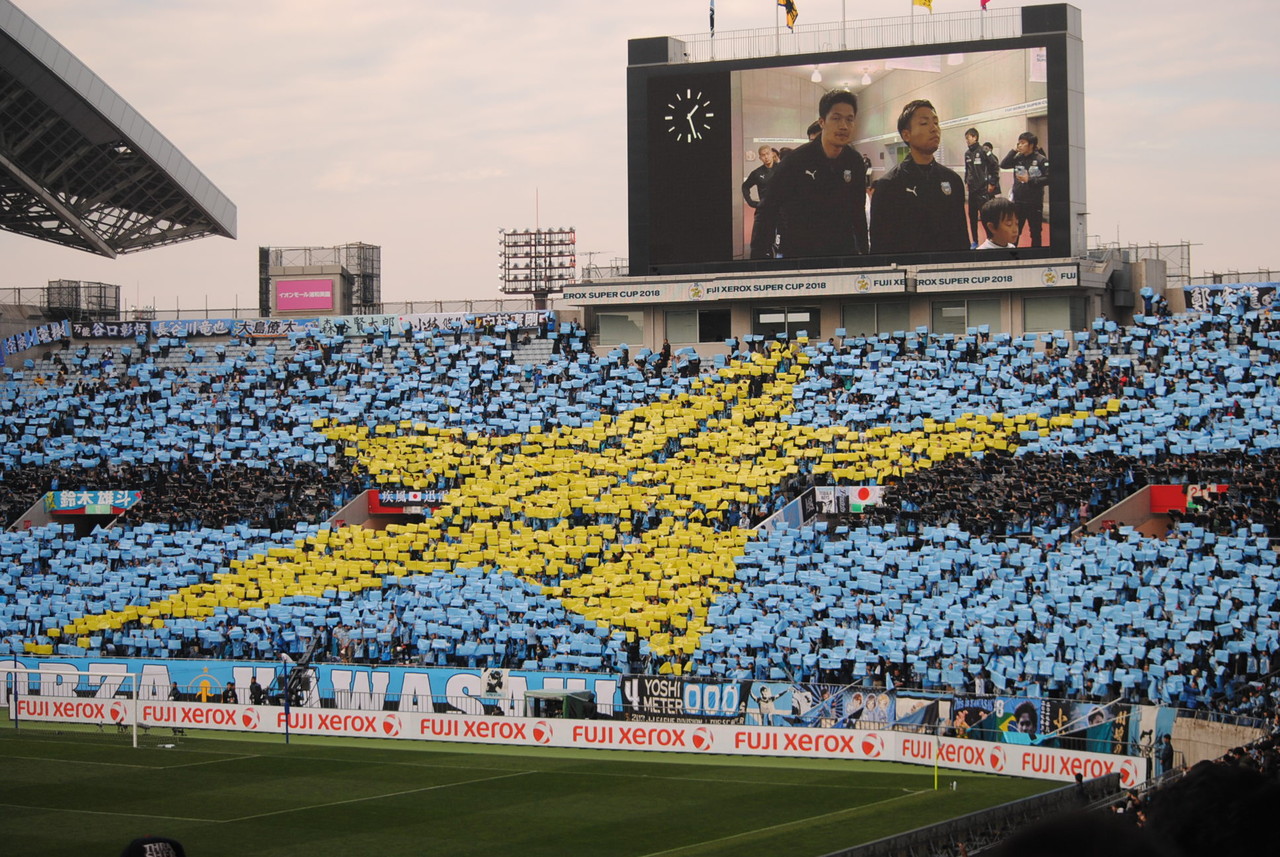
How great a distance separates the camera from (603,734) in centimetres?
3775

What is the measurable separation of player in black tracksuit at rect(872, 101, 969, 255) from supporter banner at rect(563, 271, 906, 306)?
4.98ft

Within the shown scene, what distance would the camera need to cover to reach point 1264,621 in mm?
34812

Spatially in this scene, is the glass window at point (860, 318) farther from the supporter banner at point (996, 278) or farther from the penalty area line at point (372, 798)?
the penalty area line at point (372, 798)

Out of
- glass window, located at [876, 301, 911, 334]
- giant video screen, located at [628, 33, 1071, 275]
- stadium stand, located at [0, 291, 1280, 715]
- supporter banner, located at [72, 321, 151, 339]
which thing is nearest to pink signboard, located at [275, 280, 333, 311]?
stadium stand, located at [0, 291, 1280, 715]

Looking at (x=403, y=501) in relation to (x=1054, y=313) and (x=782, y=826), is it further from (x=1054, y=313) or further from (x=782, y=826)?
(x=782, y=826)

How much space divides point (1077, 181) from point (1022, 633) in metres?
19.5

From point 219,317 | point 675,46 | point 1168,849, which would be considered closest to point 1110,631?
point 675,46

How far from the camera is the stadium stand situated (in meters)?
38.0

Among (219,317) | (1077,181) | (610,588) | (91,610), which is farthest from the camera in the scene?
(219,317)

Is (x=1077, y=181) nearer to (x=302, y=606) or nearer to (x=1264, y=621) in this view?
(x=1264, y=621)

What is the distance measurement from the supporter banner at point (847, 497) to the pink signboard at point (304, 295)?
87.7 feet

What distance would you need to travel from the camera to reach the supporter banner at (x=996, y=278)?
50906mm

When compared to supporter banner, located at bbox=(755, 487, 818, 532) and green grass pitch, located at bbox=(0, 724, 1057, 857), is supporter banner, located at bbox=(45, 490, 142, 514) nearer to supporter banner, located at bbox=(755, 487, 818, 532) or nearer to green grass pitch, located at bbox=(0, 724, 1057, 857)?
green grass pitch, located at bbox=(0, 724, 1057, 857)

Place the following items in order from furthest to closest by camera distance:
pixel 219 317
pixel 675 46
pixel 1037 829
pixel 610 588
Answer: pixel 219 317, pixel 675 46, pixel 610 588, pixel 1037 829
